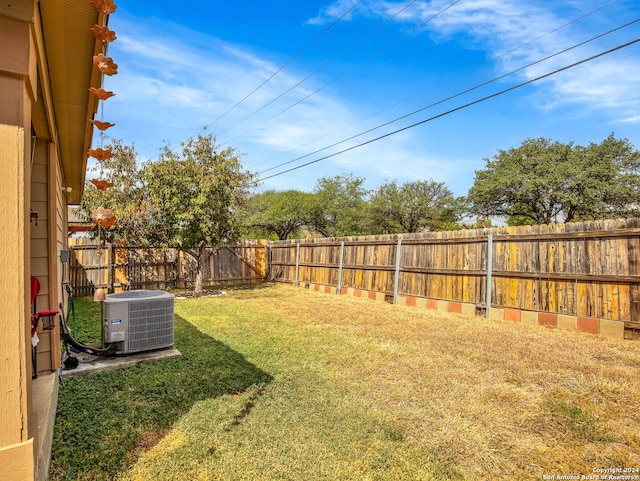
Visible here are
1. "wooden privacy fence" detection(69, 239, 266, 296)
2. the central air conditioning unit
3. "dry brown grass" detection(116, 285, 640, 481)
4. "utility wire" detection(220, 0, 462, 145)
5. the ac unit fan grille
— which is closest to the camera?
"dry brown grass" detection(116, 285, 640, 481)

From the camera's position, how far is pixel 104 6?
1.49m

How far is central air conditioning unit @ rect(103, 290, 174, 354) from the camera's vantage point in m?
3.73

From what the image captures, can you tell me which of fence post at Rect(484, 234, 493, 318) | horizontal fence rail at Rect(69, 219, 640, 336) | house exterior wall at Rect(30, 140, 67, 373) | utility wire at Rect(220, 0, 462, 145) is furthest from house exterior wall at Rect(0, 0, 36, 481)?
utility wire at Rect(220, 0, 462, 145)

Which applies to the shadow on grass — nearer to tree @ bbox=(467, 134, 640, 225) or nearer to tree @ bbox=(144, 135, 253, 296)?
tree @ bbox=(144, 135, 253, 296)

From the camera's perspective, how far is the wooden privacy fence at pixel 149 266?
376 inches

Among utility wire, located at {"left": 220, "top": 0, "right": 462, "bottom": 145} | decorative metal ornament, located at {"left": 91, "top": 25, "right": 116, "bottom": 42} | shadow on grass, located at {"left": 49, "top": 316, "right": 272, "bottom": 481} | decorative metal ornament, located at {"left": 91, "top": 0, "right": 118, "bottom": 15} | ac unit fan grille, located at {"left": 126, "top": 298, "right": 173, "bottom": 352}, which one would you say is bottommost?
shadow on grass, located at {"left": 49, "top": 316, "right": 272, "bottom": 481}

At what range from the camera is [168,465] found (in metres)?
2.01

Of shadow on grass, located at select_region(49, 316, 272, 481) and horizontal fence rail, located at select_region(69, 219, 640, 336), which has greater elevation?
horizontal fence rail, located at select_region(69, 219, 640, 336)

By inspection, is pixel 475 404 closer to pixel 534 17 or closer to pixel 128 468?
pixel 128 468

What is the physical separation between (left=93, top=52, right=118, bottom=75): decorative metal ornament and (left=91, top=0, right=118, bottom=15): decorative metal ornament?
0.25 meters

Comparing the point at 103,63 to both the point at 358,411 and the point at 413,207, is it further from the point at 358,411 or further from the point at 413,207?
the point at 413,207

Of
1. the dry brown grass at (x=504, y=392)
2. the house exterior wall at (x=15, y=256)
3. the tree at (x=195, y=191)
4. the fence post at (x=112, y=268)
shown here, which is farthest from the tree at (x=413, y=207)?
the house exterior wall at (x=15, y=256)

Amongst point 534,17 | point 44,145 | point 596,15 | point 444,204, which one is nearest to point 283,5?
point 534,17

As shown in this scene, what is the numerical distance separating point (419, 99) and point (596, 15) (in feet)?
11.1
